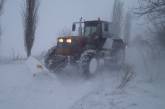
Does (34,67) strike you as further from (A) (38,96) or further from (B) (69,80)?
(A) (38,96)

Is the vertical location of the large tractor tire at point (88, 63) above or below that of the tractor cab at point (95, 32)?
below

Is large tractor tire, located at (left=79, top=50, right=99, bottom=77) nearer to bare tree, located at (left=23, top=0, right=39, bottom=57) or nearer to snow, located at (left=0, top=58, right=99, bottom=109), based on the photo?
snow, located at (left=0, top=58, right=99, bottom=109)

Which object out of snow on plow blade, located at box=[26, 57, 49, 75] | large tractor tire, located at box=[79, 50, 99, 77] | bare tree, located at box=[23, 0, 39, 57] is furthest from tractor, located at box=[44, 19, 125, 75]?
bare tree, located at box=[23, 0, 39, 57]

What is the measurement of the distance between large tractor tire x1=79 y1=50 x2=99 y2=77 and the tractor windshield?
1.30 m

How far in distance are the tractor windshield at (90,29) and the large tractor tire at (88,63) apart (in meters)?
1.30

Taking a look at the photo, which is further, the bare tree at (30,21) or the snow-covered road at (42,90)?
the bare tree at (30,21)

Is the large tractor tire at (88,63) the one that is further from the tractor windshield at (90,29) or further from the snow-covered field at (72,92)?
the tractor windshield at (90,29)

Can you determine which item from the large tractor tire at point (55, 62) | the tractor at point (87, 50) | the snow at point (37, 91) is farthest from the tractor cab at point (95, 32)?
the snow at point (37, 91)

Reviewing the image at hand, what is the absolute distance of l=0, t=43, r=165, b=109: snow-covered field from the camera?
20.7 feet

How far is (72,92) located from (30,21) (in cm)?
1299

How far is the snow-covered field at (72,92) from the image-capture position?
630 centimetres

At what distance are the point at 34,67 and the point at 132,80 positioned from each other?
392cm

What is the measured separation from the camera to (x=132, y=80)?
9.16 metres

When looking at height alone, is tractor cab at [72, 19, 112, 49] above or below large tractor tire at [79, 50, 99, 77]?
above
